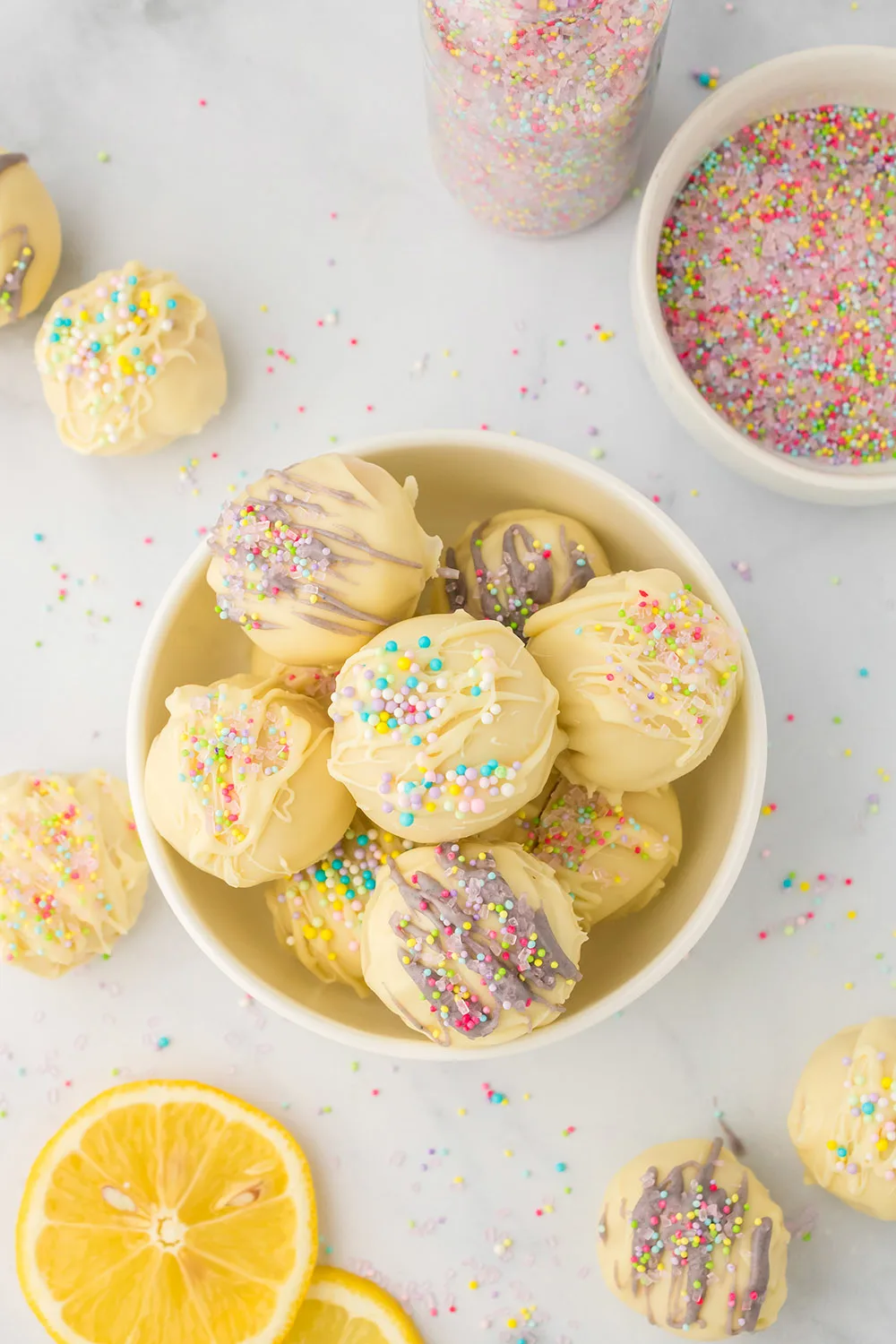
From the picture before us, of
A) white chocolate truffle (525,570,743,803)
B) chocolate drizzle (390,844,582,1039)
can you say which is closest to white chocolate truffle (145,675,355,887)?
chocolate drizzle (390,844,582,1039)

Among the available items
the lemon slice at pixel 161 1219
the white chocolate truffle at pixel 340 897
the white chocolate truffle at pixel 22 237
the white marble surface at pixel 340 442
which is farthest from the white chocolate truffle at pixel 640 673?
the white chocolate truffle at pixel 22 237

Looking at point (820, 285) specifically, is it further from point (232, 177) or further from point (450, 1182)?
point (450, 1182)

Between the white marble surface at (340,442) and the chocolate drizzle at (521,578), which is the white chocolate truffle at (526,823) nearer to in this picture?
the chocolate drizzle at (521,578)

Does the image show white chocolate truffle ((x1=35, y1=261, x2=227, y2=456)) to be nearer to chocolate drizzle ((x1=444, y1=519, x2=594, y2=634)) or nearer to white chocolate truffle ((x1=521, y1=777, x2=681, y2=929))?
chocolate drizzle ((x1=444, y1=519, x2=594, y2=634))

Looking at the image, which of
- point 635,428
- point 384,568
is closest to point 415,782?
point 384,568

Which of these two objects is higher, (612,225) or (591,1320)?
(612,225)

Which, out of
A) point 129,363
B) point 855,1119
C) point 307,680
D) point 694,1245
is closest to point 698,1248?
point 694,1245
